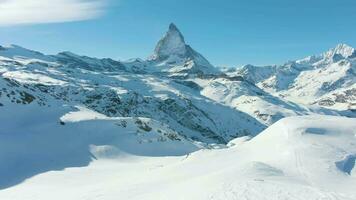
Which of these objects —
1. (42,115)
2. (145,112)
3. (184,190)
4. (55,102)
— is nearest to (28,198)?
(184,190)

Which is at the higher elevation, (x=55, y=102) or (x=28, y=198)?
(x=55, y=102)

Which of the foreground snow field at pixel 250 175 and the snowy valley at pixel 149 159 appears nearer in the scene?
the foreground snow field at pixel 250 175

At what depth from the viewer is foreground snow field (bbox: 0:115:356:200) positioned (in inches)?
868

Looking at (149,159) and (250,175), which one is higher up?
(250,175)

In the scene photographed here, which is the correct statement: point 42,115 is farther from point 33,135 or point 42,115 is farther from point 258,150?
point 258,150

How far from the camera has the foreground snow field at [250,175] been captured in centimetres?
2205

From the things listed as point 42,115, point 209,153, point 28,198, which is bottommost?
point 28,198

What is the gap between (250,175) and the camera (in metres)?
24.6

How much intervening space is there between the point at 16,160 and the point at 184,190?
23813 mm

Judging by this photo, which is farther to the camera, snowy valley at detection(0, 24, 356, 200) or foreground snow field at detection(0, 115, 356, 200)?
snowy valley at detection(0, 24, 356, 200)

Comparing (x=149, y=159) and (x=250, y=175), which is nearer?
(x=250, y=175)

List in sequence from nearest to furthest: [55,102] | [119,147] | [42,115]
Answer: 1. [119,147]
2. [42,115]
3. [55,102]

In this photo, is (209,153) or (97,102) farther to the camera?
(97,102)

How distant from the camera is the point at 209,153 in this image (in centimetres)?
3544
